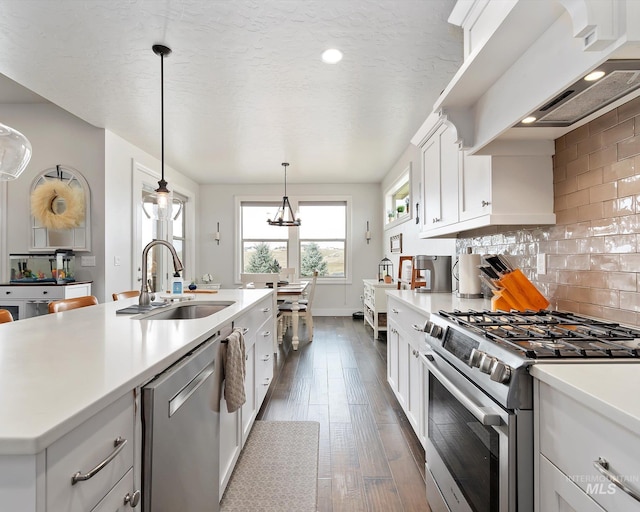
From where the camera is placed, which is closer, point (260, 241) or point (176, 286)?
point (176, 286)

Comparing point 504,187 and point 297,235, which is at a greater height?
point 297,235

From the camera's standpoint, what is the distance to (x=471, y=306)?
212 cm

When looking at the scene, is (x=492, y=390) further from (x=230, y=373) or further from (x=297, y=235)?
(x=297, y=235)

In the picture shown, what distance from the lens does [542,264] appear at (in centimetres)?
190

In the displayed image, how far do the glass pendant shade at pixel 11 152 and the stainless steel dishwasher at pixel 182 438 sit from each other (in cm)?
120

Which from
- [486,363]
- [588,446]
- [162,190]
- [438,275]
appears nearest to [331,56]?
[162,190]

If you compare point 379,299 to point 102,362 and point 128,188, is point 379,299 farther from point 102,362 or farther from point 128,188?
point 102,362

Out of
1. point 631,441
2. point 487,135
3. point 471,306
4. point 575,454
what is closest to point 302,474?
point 471,306

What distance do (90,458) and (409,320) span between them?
6.19 ft

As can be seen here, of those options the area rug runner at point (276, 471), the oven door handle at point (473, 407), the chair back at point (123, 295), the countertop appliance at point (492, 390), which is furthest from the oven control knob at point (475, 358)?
the chair back at point (123, 295)

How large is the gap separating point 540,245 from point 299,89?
238 cm

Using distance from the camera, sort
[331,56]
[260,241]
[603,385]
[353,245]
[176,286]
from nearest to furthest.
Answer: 1. [603,385]
2. [176,286]
3. [331,56]
4. [353,245]
5. [260,241]

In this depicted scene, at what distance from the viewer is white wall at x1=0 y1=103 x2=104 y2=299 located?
426cm

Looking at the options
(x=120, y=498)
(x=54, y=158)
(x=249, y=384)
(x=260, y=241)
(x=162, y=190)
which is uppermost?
(x=54, y=158)
